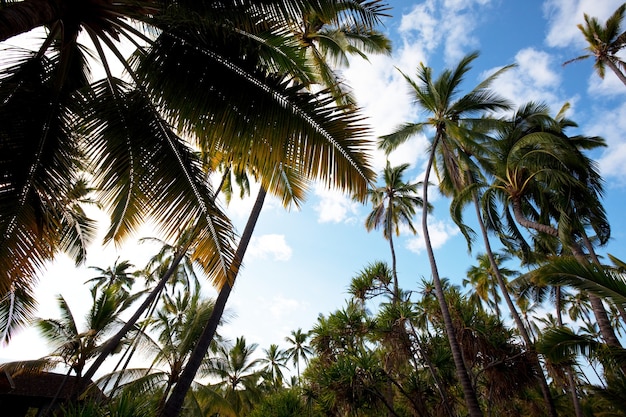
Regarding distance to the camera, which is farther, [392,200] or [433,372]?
[392,200]

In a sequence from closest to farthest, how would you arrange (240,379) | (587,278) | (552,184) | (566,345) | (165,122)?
(165,122) → (587,278) → (566,345) → (552,184) → (240,379)

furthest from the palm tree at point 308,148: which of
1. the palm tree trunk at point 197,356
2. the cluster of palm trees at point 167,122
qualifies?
the palm tree trunk at point 197,356

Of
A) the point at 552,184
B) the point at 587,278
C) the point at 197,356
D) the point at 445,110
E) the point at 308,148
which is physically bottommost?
the point at 197,356

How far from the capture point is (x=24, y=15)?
2967mm

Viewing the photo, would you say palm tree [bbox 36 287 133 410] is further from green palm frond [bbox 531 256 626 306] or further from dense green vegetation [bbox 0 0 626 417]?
green palm frond [bbox 531 256 626 306]

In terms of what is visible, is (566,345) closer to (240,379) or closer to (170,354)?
(170,354)

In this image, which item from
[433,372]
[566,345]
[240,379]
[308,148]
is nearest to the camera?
[308,148]

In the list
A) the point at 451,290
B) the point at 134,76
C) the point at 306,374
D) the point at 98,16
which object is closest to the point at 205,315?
the point at 306,374

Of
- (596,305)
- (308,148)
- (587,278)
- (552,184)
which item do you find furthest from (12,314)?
(596,305)

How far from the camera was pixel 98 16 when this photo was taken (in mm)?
3895

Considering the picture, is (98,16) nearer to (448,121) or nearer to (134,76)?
(134,76)

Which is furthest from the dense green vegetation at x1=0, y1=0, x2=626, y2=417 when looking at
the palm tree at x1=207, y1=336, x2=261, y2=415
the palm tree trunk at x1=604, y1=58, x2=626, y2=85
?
the palm tree at x1=207, y1=336, x2=261, y2=415

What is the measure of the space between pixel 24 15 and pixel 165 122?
2.08 meters

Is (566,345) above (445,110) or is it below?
below
